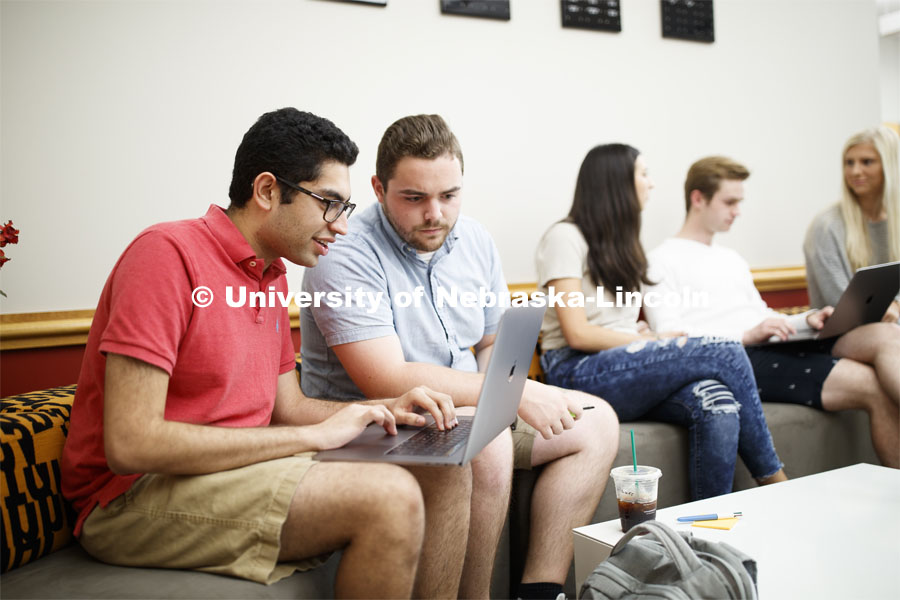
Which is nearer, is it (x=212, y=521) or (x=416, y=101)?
(x=212, y=521)

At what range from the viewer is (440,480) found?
1.26 m

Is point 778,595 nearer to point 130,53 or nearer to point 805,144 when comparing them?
point 130,53

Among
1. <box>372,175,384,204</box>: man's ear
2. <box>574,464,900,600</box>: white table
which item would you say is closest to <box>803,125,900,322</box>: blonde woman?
<box>574,464,900,600</box>: white table

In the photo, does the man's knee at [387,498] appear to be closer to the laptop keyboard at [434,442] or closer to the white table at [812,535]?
the laptop keyboard at [434,442]

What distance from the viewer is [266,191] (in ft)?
4.35

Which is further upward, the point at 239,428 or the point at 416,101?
the point at 416,101

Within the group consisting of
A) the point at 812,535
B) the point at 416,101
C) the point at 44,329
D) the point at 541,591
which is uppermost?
the point at 416,101

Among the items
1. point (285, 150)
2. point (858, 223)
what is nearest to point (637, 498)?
point (285, 150)

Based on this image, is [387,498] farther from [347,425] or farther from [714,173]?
[714,173]

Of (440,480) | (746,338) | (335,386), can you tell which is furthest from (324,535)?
(746,338)

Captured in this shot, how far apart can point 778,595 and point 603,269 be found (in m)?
1.32

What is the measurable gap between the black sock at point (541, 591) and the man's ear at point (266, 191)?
3.32 ft

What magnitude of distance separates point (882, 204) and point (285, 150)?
100 inches

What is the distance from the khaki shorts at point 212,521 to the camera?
3.53 feet
